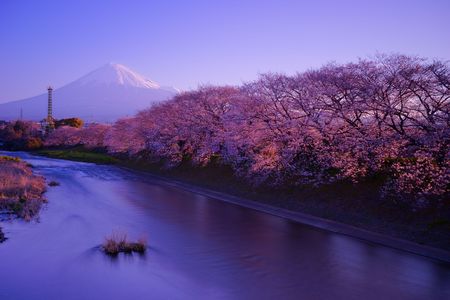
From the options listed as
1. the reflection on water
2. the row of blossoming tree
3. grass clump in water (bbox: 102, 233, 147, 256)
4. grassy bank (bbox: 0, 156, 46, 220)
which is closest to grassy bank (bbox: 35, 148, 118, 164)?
the row of blossoming tree

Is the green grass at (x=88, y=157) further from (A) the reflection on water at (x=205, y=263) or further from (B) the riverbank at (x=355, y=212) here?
(A) the reflection on water at (x=205, y=263)

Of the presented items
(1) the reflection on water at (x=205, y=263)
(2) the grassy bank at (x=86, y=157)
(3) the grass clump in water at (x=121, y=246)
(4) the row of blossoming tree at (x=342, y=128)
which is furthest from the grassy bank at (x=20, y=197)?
(2) the grassy bank at (x=86, y=157)

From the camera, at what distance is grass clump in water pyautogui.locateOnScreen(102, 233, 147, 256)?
12.2 metres

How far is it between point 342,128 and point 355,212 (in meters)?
4.83

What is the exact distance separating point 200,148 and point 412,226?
74.2 ft

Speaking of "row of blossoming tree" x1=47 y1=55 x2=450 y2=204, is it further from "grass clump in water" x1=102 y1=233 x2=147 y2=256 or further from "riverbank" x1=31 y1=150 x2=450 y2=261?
"grass clump in water" x1=102 y1=233 x2=147 y2=256

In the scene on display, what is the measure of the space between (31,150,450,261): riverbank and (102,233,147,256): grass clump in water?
6783mm

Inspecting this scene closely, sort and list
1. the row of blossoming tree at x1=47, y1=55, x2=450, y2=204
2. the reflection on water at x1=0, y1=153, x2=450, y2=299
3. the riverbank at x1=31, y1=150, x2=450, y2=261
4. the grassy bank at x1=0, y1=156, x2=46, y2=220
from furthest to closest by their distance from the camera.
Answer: the grassy bank at x1=0, y1=156, x2=46, y2=220 < the row of blossoming tree at x1=47, y1=55, x2=450, y2=204 < the riverbank at x1=31, y1=150, x2=450, y2=261 < the reflection on water at x1=0, y1=153, x2=450, y2=299

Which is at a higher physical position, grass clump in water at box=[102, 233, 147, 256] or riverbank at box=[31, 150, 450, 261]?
riverbank at box=[31, 150, 450, 261]

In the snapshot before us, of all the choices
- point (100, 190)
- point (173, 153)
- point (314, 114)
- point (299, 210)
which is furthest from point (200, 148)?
point (299, 210)

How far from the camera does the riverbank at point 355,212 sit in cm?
1297

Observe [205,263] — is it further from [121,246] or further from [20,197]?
[20,197]

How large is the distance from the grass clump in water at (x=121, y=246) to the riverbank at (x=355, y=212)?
22.3 feet

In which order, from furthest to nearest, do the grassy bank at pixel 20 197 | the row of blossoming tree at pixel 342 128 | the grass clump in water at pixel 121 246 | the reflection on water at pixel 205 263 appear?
the grassy bank at pixel 20 197, the row of blossoming tree at pixel 342 128, the grass clump in water at pixel 121 246, the reflection on water at pixel 205 263
